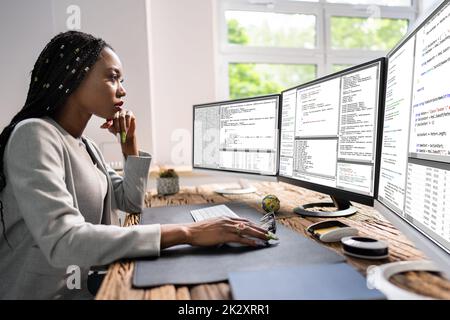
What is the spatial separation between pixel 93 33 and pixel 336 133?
2062 millimetres

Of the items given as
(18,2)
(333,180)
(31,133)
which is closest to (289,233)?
(333,180)

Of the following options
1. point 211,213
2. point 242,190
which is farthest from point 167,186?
point 211,213

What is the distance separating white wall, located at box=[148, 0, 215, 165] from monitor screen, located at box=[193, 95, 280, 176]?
36.9 inches

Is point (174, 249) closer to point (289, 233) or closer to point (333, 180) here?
point (289, 233)

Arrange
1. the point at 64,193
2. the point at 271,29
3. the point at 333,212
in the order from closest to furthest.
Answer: the point at 64,193 → the point at 333,212 → the point at 271,29

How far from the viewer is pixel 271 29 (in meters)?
3.03

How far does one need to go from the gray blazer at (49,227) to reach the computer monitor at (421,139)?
0.51m

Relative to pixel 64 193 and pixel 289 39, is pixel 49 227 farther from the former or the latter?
pixel 289 39

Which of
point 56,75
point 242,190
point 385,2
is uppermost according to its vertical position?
point 385,2

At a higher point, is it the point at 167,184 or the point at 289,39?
the point at 289,39

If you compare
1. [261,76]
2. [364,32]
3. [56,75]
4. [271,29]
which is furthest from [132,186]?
[364,32]

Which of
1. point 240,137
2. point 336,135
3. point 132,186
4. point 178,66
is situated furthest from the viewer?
point 178,66

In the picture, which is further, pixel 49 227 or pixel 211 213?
pixel 211 213

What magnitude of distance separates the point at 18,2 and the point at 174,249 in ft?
7.93
